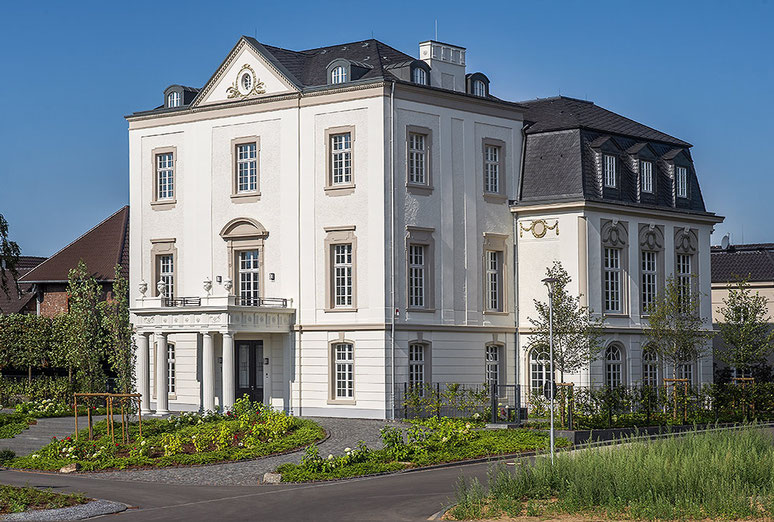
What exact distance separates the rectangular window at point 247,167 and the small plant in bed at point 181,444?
11.5 metres

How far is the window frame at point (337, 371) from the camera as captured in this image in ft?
148

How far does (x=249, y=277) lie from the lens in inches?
1906

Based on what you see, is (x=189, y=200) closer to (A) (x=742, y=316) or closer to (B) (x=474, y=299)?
(B) (x=474, y=299)

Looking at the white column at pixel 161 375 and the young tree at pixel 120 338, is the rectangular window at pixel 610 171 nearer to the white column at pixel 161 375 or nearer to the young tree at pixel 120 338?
the white column at pixel 161 375

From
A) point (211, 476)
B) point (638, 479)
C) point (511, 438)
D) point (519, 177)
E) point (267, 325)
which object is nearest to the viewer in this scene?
point (638, 479)

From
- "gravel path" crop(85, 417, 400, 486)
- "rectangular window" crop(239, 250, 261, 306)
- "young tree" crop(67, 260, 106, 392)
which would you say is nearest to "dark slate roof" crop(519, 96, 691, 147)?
"rectangular window" crop(239, 250, 261, 306)

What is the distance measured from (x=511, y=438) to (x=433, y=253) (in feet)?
38.0

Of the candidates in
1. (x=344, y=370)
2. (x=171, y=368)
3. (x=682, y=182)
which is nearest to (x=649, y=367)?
(x=682, y=182)

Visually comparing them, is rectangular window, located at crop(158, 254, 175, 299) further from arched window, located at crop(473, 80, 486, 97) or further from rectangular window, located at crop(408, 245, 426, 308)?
arched window, located at crop(473, 80, 486, 97)

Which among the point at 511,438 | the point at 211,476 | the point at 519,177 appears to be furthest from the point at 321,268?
the point at 211,476

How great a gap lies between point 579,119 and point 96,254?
2565cm

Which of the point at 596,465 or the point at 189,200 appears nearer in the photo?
the point at 596,465

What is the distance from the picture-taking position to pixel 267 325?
1801 inches

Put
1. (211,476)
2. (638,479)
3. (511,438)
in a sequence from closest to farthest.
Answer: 1. (638,479)
2. (211,476)
3. (511,438)
